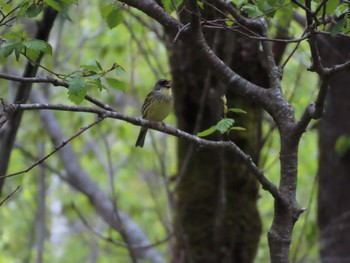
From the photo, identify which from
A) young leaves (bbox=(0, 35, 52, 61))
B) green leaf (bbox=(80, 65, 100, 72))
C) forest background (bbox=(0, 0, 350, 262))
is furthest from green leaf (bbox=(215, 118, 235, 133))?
young leaves (bbox=(0, 35, 52, 61))

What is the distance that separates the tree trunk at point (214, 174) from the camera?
493 cm

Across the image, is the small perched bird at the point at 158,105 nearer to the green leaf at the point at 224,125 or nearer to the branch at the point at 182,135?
the branch at the point at 182,135

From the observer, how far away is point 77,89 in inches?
99.7

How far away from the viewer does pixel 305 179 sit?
1164cm

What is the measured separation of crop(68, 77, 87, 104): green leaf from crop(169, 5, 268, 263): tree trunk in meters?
2.31

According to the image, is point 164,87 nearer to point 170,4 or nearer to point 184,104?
point 184,104

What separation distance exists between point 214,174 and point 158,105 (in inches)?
27.9

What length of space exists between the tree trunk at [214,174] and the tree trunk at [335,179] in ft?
5.51

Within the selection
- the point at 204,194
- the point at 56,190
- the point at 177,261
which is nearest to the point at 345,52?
the point at 204,194

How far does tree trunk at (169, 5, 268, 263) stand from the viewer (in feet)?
16.2

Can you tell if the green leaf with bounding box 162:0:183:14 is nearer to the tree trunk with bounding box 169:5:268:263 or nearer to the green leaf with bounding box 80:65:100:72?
the green leaf with bounding box 80:65:100:72

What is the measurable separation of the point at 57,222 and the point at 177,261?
10039mm

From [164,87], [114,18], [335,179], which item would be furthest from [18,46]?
[335,179]

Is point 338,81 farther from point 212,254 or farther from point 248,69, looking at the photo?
point 212,254
